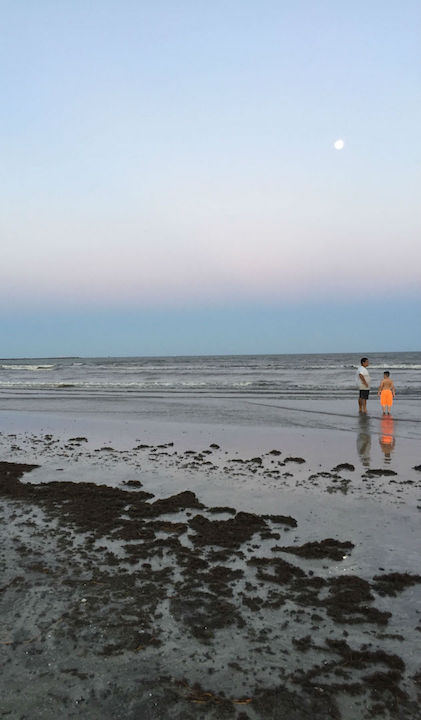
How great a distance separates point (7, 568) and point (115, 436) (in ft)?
29.3

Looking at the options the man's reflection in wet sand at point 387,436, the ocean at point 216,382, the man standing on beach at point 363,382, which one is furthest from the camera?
the ocean at point 216,382

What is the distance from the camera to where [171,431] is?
588 inches

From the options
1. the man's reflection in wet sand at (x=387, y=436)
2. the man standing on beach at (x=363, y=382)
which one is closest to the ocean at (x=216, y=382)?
the man standing on beach at (x=363, y=382)

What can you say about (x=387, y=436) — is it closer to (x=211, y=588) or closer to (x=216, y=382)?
(x=211, y=588)

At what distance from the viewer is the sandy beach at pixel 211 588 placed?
327cm

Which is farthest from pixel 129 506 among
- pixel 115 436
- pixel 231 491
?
pixel 115 436

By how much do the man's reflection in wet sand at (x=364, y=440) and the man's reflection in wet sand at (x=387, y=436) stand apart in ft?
1.22

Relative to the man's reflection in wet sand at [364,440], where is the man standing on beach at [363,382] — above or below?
above

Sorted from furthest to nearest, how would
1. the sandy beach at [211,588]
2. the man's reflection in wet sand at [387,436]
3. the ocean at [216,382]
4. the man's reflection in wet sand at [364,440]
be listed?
the ocean at [216,382], the man's reflection in wet sand at [387,436], the man's reflection in wet sand at [364,440], the sandy beach at [211,588]

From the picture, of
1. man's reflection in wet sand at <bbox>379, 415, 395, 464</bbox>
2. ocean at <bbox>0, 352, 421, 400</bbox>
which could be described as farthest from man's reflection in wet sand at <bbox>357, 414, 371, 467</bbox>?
ocean at <bbox>0, 352, 421, 400</bbox>

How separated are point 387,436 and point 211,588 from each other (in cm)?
1003

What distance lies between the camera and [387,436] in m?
13.3

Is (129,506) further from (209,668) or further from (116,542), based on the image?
(209,668)

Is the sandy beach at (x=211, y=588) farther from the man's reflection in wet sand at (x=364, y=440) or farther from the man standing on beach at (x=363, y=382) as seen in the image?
the man standing on beach at (x=363, y=382)
